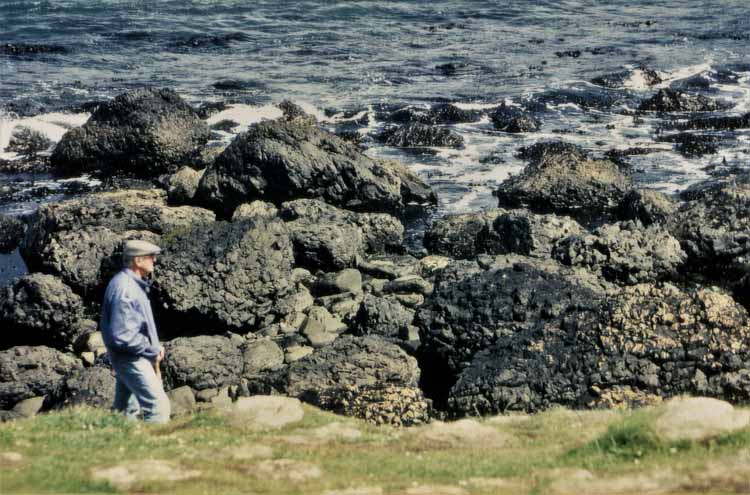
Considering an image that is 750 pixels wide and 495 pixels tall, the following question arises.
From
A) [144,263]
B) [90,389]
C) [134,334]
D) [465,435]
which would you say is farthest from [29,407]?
[465,435]

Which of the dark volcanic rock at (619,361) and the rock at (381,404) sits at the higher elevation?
the dark volcanic rock at (619,361)

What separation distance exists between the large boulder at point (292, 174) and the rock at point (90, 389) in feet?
43.5

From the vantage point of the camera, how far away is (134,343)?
13359 millimetres

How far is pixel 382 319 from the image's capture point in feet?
70.4

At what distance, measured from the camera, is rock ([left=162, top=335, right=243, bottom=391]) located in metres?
19.5

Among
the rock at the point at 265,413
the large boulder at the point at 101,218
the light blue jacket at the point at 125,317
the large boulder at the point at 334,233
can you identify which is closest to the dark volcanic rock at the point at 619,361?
the rock at the point at 265,413

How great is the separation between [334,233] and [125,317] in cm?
1398

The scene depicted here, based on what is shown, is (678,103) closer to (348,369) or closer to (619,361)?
(348,369)

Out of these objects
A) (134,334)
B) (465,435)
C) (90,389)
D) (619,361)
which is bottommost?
(90,389)

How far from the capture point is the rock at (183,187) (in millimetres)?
31953

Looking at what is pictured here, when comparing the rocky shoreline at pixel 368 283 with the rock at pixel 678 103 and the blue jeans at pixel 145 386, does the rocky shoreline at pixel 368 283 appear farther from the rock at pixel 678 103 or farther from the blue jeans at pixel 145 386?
the rock at pixel 678 103

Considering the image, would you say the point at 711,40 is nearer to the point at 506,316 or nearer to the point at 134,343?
the point at 506,316

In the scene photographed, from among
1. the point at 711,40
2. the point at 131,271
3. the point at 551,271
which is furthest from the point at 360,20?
the point at 131,271

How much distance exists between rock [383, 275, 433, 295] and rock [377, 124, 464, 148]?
16.1 meters
